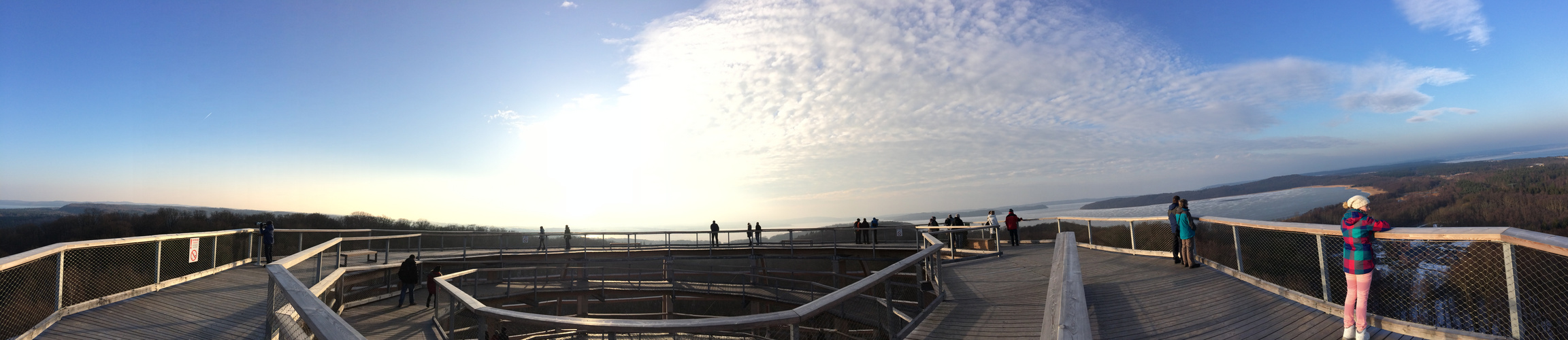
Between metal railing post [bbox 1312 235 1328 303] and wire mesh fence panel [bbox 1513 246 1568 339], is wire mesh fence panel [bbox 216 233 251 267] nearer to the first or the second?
metal railing post [bbox 1312 235 1328 303]

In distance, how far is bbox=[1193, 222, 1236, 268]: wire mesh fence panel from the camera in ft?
27.9

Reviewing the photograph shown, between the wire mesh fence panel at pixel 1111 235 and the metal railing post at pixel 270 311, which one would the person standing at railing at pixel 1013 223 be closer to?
the wire mesh fence panel at pixel 1111 235

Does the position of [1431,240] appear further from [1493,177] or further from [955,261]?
[1493,177]

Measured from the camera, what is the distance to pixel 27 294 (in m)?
6.60

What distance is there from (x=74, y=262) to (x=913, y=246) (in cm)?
1925

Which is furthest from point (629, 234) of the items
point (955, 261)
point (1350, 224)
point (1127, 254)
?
point (1350, 224)

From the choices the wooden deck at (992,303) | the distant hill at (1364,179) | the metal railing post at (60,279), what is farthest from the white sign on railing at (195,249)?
the distant hill at (1364,179)

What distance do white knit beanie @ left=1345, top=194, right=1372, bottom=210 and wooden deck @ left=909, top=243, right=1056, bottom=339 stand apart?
9.04 feet

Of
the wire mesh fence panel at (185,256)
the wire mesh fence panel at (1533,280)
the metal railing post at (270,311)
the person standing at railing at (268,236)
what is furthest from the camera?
the person standing at railing at (268,236)

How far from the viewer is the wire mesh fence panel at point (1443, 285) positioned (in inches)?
185

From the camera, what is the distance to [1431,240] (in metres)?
5.11

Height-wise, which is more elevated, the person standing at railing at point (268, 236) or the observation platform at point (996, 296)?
the person standing at railing at point (268, 236)

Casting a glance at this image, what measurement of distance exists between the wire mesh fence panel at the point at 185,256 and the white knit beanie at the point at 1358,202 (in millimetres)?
15868

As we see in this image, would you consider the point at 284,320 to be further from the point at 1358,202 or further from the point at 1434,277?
the point at 1434,277
